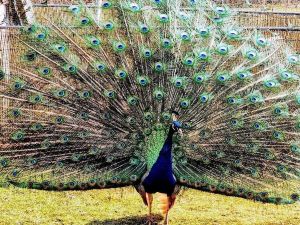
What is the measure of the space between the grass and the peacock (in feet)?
2.11

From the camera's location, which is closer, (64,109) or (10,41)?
(64,109)

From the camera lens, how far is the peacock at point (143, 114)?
5.31 meters

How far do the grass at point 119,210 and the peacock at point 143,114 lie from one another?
64 centimetres

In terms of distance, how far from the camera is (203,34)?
541 cm

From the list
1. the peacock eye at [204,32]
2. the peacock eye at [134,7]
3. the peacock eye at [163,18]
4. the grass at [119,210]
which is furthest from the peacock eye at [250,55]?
the grass at [119,210]

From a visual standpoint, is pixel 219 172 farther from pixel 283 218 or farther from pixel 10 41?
pixel 10 41

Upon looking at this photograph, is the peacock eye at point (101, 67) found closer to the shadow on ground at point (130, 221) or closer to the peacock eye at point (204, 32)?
the peacock eye at point (204, 32)

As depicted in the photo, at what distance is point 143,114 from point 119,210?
1451 millimetres

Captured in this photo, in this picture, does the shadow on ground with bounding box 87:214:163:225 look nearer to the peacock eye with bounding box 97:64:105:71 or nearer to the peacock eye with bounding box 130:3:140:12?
the peacock eye with bounding box 97:64:105:71

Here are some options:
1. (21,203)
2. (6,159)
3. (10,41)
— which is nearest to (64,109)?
(6,159)

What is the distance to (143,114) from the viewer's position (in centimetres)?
536

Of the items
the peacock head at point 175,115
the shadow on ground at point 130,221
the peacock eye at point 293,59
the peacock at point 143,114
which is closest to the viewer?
the peacock head at point 175,115

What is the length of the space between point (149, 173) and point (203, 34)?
4.62 feet

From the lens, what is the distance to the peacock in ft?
17.4
